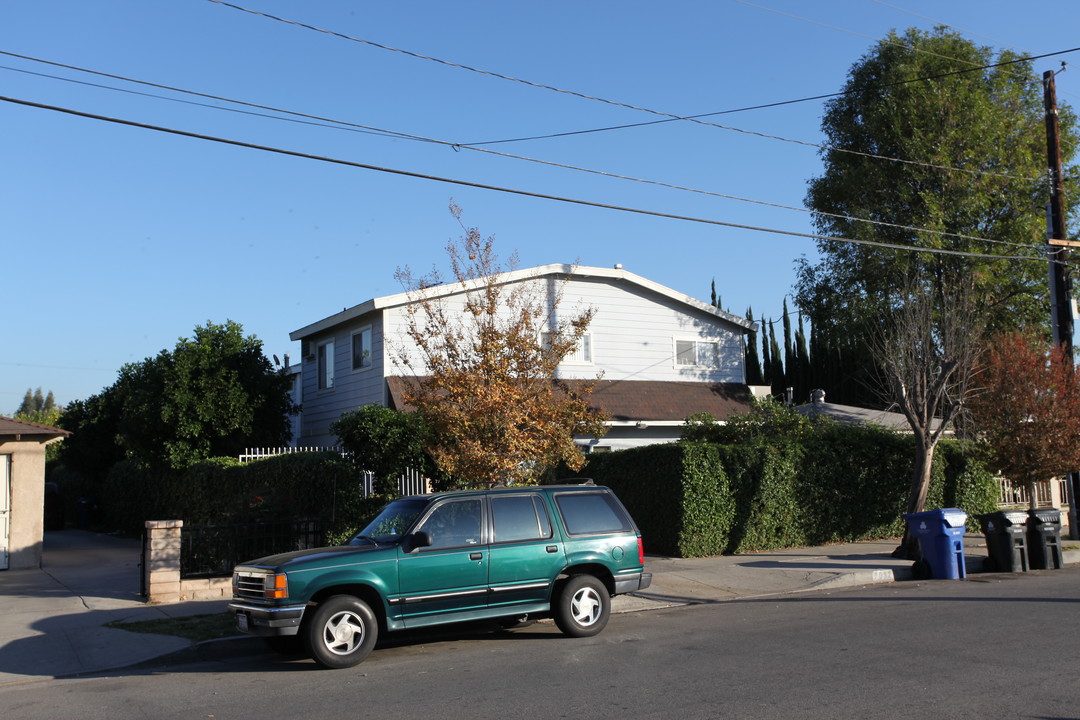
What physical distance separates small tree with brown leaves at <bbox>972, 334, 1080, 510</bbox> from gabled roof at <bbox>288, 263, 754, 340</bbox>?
867cm

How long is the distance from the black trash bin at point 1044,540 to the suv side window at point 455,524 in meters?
11.6

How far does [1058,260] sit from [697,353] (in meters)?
9.57

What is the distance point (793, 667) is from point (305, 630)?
475 centimetres

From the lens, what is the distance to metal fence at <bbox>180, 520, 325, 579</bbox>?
14.1 m

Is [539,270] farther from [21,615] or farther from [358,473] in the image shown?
[21,615]

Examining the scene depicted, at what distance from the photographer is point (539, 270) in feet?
74.8

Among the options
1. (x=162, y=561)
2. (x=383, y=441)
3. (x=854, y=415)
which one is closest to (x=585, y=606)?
(x=383, y=441)

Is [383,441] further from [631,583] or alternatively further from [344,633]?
[344,633]

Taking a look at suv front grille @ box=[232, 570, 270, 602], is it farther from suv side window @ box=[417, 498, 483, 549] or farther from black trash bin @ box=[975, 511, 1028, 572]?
black trash bin @ box=[975, 511, 1028, 572]

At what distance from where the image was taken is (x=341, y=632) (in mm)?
9312

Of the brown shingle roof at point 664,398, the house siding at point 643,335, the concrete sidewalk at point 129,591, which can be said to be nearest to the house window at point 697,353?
the house siding at point 643,335

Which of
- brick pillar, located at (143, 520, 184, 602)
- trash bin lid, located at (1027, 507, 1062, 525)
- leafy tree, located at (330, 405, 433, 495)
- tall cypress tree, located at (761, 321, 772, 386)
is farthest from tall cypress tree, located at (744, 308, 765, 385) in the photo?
brick pillar, located at (143, 520, 184, 602)

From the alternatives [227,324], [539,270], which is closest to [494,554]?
[539,270]

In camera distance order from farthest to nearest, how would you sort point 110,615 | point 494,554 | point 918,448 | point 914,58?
point 914,58 → point 918,448 → point 110,615 → point 494,554
